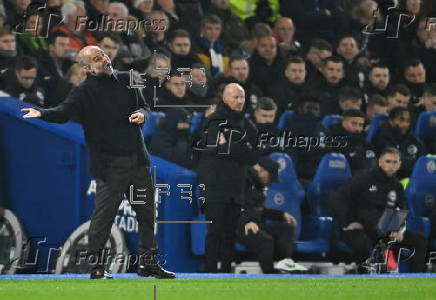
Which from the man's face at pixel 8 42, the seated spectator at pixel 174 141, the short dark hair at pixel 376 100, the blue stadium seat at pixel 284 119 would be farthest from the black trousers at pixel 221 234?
the short dark hair at pixel 376 100

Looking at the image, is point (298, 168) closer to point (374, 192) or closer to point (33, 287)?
point (374, 192)

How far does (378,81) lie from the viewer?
18.4 m

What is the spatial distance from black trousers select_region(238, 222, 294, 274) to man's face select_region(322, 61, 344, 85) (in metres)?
3.40

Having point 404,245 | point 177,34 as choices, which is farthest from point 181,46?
point 404,245

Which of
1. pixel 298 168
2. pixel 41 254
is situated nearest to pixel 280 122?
pixel 298 168

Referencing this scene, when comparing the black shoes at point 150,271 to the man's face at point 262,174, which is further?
the man's face at point 262,174

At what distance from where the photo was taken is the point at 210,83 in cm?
1644

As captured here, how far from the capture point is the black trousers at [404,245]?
1530cm

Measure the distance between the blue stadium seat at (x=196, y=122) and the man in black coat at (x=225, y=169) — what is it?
77cm

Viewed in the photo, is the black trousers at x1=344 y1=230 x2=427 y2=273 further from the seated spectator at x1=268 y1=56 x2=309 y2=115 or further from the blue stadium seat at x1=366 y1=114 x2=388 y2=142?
the seated spectator at x1=268 y1=56 x2=309 y2=115

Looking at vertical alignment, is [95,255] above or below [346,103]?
below

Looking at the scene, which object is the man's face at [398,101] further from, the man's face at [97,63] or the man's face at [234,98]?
the man's face at [97,63]

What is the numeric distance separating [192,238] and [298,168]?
200 centimetres

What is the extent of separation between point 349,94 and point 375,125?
0.52 metres
